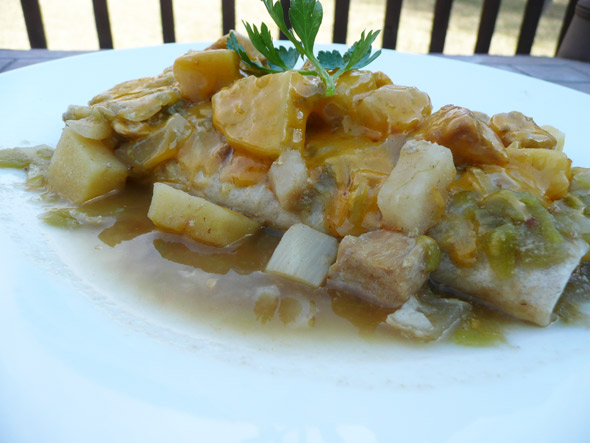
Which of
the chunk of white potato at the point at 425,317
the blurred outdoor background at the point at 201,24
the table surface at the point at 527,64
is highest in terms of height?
the chunk of white potato at the point at 425,317

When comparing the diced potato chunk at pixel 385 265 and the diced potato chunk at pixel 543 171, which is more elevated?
the diced potato chunk at pixel 543 171

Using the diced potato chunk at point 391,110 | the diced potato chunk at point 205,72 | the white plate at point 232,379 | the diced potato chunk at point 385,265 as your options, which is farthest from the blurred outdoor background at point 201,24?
the white plate at point 232,379

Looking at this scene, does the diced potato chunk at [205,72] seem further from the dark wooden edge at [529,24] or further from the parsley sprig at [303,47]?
the dark wooden edge at [529,24]

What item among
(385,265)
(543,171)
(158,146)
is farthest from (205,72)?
(543,171)

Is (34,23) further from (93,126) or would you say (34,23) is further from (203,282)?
(203,282)

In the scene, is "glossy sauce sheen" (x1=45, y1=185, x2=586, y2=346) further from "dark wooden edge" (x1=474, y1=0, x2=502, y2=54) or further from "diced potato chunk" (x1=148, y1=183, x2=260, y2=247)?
"dark wooden edge" (x1=474, y1=0, x2=502, y2=54)

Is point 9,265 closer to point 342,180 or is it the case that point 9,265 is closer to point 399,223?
point 342,180
